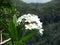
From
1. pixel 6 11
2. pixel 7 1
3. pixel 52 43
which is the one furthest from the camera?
pixel 52 43

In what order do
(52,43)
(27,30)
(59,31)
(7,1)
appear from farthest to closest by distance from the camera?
(59,31), (52,43), (7,1), (27,30)

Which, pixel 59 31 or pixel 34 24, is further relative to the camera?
pixel 59 31

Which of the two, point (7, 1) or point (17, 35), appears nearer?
point (17, 35)

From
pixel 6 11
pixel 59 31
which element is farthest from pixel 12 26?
pixel 59 31

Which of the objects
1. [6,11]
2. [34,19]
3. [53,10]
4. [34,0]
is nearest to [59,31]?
[53,10]

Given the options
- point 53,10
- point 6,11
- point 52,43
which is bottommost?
point 52,43

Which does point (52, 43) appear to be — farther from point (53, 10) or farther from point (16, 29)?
point (16, 29)

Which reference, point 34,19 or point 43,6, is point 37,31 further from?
point 43,6

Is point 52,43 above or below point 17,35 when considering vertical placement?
below

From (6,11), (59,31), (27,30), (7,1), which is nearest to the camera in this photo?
(27,30)
